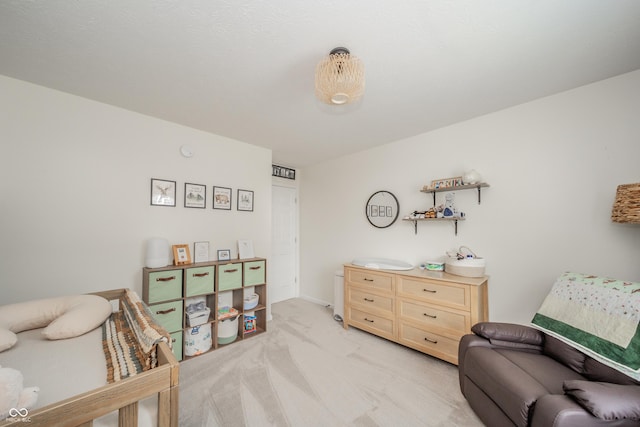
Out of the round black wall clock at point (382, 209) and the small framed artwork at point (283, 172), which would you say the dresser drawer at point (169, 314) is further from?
the round black wall clock at point (382, 209)

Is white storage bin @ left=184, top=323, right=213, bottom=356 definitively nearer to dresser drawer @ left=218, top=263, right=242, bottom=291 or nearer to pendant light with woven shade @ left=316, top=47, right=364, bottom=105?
dresser drawer @ left=218, top=263, right=242, bottom=291

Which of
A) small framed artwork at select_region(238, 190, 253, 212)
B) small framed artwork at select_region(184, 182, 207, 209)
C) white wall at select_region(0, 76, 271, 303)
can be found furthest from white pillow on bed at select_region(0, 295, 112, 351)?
small framed artwork at select_region(238, 190, 253, 212)

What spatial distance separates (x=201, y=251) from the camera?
2744 mm

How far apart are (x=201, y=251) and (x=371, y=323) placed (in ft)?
7.18

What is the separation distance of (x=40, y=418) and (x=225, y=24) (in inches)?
72.2

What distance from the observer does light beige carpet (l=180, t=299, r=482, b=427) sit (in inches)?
62.9

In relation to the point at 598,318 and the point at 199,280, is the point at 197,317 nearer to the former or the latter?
the point at 199,280

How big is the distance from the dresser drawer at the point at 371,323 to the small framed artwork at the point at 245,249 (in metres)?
1.50

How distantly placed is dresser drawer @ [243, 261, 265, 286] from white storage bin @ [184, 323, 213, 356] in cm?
63

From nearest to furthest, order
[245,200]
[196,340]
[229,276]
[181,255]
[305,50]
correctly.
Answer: [305,50] → [196,340] → [181,255] → [229,276] → [245,200]

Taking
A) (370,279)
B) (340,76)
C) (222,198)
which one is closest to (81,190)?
(222,198)

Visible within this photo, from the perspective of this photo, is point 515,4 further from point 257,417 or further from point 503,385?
point 257,417

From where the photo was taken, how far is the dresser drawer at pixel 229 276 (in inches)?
104

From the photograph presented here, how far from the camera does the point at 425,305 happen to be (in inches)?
92.2
